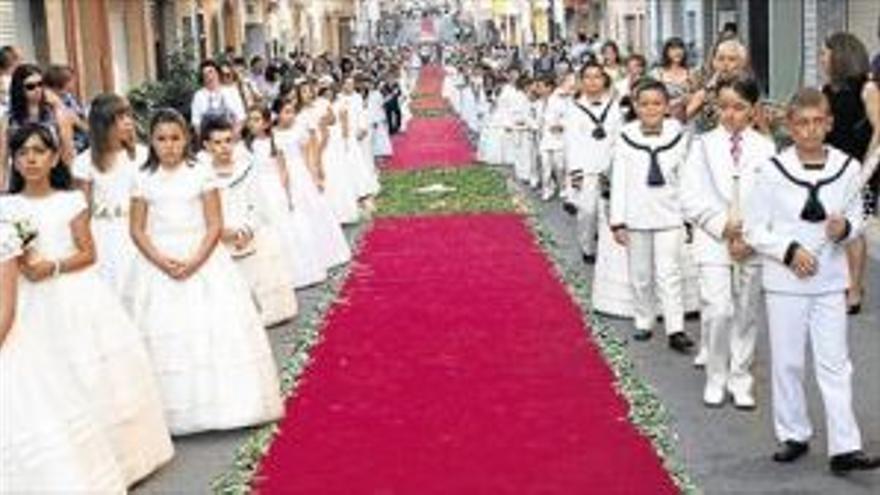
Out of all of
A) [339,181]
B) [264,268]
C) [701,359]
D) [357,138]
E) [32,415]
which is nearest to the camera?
[32,415]

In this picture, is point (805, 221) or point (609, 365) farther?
point (609, 365)

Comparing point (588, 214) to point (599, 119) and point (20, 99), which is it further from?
point (20, 99)

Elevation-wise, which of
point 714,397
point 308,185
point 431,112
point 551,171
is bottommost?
point 431,112

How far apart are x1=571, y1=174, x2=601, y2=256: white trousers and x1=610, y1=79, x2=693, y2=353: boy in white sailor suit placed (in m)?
3.28

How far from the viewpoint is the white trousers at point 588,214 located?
44.8ft

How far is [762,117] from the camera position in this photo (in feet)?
28.5

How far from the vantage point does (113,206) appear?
30.4 feet

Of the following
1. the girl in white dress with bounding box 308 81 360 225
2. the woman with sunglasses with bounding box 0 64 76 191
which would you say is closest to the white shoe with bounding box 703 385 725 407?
the woman with sunglasses with bounding box 0 64 76 191

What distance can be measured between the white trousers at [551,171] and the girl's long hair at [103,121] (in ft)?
31.9

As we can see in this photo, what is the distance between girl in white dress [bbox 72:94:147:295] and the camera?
29.2 feet

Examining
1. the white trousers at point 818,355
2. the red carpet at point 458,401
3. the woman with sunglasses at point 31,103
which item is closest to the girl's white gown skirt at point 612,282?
the red carpet at point 458,401

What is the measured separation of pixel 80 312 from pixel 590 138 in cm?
690

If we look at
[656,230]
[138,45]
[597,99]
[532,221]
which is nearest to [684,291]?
[656,230]

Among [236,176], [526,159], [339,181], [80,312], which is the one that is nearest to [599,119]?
[339,181]
